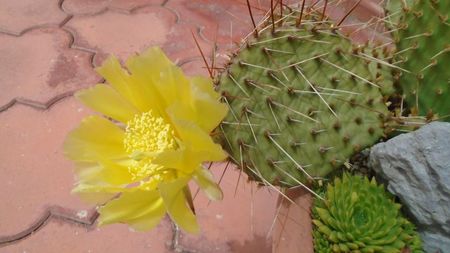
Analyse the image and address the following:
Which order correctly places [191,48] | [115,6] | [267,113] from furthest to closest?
[115,6] < [191,48] < [267,113]

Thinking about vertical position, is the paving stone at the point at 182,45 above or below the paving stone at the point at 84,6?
above

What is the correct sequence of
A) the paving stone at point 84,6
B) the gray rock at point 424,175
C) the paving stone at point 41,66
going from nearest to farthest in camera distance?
the gray rock at point 424,175, the paving stone at point 41,66, the paving stone at point 84,6

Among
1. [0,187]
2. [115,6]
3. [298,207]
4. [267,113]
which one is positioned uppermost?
[267,113]

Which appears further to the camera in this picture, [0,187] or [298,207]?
[0,187]

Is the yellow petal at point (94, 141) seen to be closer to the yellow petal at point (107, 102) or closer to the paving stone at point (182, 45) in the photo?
the yellow petal at point (107, 102)

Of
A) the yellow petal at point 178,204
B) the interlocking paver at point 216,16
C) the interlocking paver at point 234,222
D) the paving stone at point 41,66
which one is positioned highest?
the yellow petal at point 178,204

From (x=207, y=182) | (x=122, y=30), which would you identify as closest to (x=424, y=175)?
(x=207, y=182)

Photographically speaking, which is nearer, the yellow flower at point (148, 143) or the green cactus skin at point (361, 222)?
the yellow flower at point (148, 143)

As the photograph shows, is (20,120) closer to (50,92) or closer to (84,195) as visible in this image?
(50,92)

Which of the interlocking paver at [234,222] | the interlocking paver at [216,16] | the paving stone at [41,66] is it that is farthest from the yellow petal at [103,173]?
the interlocking paver at [216,16]

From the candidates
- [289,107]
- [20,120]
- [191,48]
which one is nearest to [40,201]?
[20,120]
